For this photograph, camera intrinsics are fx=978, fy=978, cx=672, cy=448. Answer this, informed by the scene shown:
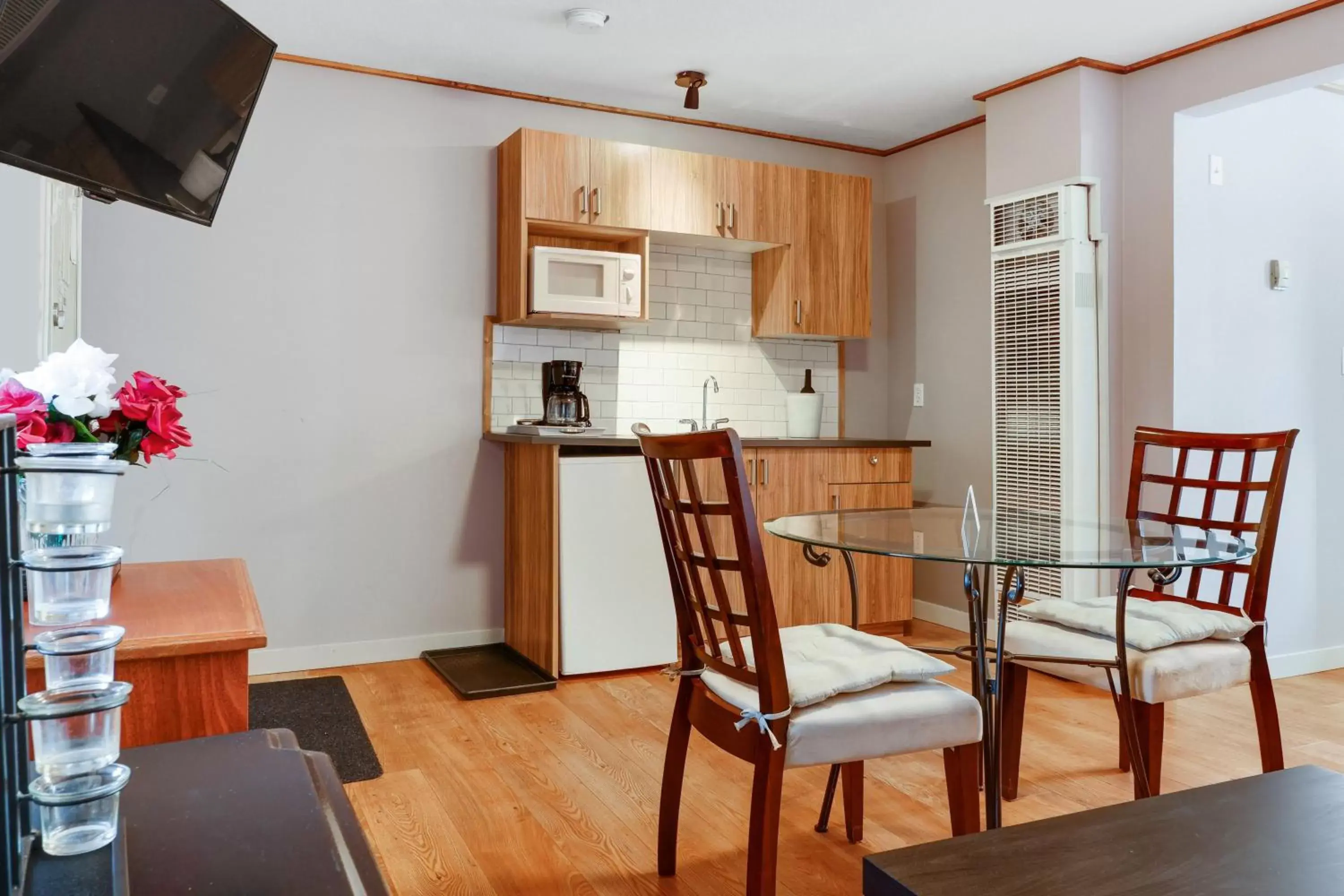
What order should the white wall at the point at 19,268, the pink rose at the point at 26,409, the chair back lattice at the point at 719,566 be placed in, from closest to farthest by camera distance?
the pink rose at the point at 26,409, the chair back lattice at the point at 719,566, the white wall at the point at 19,268

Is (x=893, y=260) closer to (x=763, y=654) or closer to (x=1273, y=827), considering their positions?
(x=763, y=654)

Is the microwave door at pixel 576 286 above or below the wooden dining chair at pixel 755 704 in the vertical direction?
above

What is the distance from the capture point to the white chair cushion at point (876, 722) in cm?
180

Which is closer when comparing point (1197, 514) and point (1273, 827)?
point (1273, 827)

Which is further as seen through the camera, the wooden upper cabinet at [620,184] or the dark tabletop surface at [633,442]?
the wooden upper cabinet at [620,184]

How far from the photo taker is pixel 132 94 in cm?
159

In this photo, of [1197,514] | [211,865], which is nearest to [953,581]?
[1197,514]

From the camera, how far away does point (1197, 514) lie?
12.0 feet

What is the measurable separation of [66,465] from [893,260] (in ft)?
15.3

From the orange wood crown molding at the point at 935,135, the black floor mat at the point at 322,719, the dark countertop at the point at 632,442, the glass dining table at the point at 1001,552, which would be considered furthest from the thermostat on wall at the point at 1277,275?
the black floor mat at the point at 322,719

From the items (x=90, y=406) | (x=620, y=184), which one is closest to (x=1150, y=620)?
(x=90, y=406)

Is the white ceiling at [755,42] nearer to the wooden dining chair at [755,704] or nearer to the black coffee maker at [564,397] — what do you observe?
the black coffee maker at [564,397]

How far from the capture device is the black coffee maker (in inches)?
161

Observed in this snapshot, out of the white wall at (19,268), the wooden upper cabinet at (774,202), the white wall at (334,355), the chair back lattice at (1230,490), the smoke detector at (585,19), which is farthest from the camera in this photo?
the wooden upper cabinet at (774,202)
